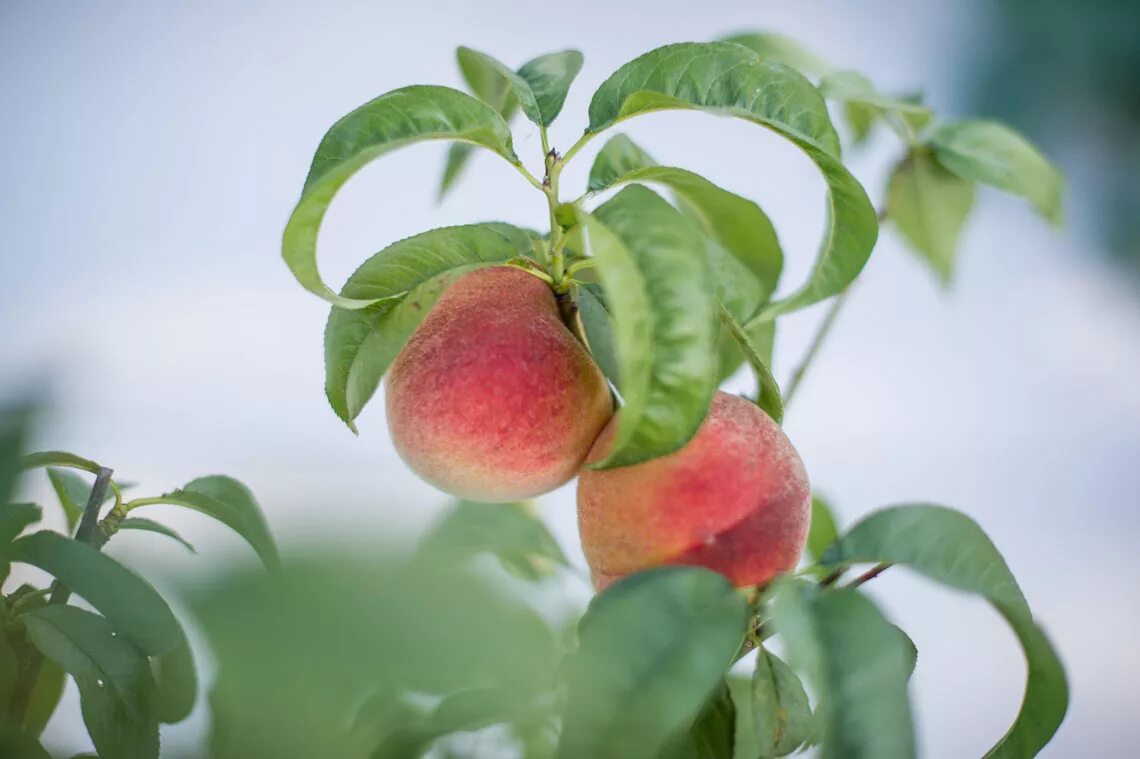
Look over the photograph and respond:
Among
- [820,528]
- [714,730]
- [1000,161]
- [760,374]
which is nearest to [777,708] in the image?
[714,730]

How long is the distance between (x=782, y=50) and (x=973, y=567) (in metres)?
0.53

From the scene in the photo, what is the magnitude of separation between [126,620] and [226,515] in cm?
10

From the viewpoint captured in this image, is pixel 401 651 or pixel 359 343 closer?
pixel 401 651

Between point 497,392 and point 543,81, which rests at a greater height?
point 543,81

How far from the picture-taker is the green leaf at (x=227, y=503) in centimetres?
53

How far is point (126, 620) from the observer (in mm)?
446

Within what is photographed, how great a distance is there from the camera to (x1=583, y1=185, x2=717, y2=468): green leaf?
1.20 ft

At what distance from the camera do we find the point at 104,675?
46cm

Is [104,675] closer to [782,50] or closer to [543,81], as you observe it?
[543,81]

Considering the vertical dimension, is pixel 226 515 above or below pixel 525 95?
below

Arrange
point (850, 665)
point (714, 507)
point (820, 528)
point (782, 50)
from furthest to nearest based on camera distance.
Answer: point (782, 50), point (820, 528), point (714, 507), point (850, 665)

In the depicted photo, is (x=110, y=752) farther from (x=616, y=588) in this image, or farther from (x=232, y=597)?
(x=232, y=597)

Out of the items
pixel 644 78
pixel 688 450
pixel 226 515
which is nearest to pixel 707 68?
pixel 644 78

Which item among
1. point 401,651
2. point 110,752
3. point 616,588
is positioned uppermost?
point 401,651
